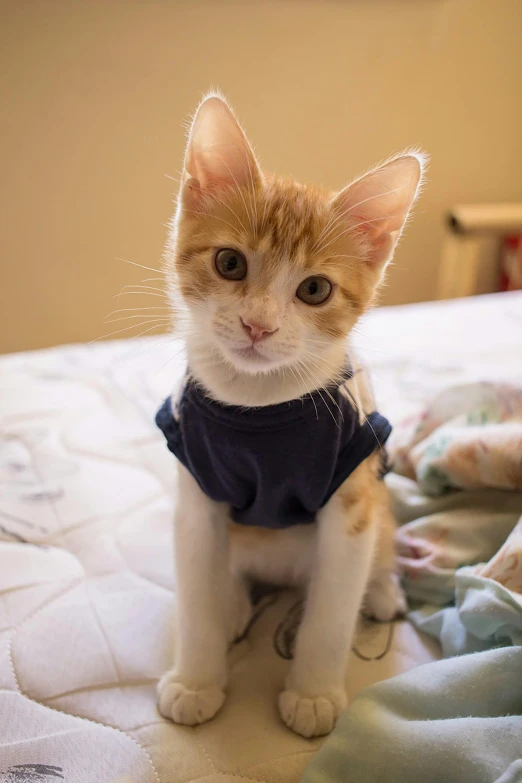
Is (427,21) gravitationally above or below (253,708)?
above

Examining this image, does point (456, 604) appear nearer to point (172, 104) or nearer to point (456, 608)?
point (456, 608)

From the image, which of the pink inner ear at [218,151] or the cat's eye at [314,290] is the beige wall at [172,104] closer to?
the pink inner ear at [218,151]

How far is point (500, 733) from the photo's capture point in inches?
26.3

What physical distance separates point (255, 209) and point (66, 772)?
0.64 m

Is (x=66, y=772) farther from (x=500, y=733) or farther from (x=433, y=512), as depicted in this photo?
(x=433, y=512)

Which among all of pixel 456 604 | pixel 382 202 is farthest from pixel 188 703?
pixel 382 202

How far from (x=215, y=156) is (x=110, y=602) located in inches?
23.7

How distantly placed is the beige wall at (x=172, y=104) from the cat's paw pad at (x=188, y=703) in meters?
1.54

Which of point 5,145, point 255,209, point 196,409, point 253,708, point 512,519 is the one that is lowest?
point 253,708

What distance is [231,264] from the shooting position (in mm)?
756

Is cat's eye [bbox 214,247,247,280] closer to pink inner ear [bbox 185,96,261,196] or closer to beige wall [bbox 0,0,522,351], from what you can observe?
pink inner ear [bbox 185,96,261,196]

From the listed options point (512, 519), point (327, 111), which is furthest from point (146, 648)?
point (327, 111)

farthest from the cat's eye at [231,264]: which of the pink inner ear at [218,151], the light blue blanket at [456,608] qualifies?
the light blue blanket at [456,608]

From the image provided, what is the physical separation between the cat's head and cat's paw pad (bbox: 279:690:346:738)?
38 centimetres
